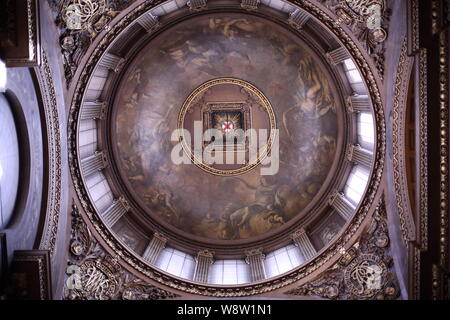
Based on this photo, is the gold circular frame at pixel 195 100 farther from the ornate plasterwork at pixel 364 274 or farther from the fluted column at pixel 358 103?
the ornate plasterwork at pixel 364 274

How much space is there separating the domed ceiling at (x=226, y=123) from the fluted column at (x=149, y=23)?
4.53ft

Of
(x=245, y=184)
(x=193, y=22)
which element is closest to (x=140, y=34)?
(x=193, y=22)

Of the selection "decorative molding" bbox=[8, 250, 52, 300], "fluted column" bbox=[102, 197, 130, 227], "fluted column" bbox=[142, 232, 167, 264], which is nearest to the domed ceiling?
"fluted column" bbox=[142, 232, 167, 264]

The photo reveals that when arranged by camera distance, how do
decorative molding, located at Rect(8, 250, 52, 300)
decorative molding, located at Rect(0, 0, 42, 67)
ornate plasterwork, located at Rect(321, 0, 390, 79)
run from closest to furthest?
decorative molding, located at Rect(0, 0, 42, 67) → decorative molding, located at Rect(8, 250, 52, 300) → ornate plasterwork, located at Rect(321, 0, 390, 79)

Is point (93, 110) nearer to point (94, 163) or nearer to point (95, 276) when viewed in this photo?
point (94, 163)

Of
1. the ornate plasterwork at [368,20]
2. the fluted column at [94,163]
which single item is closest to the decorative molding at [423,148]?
the ornate plasterwork at [368,20]

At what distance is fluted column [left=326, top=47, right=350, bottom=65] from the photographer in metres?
14.8

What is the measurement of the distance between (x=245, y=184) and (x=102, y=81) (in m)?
9.06

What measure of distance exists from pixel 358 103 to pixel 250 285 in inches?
326

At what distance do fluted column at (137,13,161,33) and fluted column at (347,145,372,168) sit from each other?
32.1ft

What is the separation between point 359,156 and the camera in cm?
1644

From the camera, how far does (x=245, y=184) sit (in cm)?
2119

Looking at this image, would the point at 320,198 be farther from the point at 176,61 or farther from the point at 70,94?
the point at 70,94

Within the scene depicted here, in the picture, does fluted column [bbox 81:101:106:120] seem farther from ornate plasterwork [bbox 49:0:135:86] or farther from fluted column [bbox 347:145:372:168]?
fluted column [bbox 347:145:372:168]
